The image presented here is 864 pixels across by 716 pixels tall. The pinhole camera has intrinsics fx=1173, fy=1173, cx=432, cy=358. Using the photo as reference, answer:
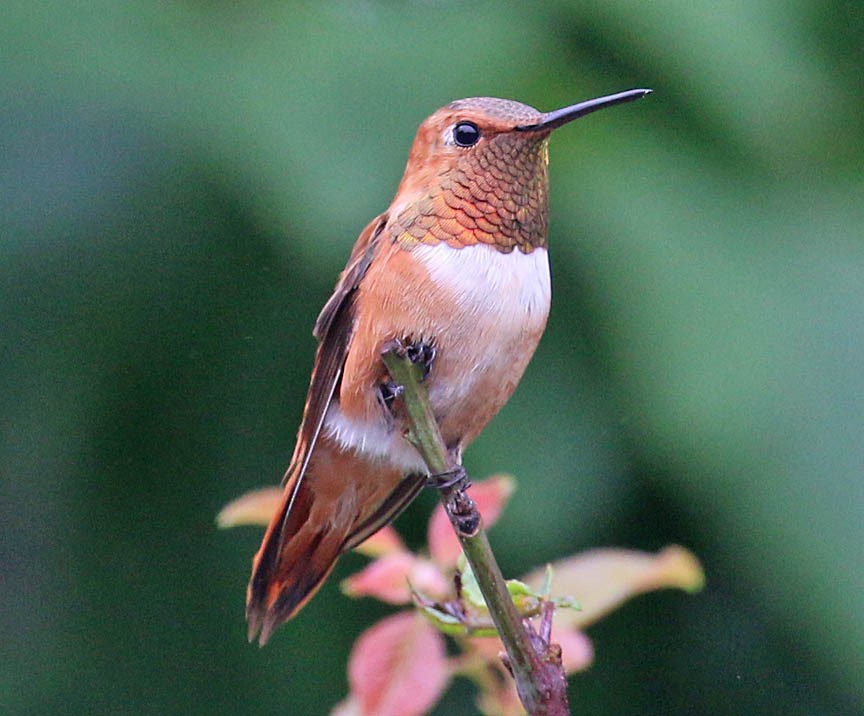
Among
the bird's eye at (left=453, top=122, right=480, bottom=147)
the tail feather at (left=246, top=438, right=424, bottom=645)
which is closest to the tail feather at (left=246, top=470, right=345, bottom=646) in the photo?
the tail feather at (left=246, top=438, right=424, bottom=645)

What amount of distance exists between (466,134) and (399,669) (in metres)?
0.52

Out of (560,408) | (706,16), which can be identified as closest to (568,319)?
(560,408)

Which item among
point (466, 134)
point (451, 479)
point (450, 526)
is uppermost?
point (466, 134)

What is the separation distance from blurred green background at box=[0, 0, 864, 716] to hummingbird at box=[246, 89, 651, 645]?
1.47 feet

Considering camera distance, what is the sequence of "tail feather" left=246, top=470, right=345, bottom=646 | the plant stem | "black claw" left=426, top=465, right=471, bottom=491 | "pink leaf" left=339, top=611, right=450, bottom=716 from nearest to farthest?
1. the plant stem
2. "black claw" left=426, top=465, right=471, bottom=491
3. "pink leaf" left=339, top=611, right=450, bottom=716
4. "tail feather" left=246, top=470, right=345, bottom=646

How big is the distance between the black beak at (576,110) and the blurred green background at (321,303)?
61 centimetres

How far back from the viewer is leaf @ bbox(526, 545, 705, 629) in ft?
3.65

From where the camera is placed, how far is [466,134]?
114 centimetres

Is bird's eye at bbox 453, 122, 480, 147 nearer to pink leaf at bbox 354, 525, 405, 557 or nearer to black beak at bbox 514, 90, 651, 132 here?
black beak at bbox 514, 90, 651, 132

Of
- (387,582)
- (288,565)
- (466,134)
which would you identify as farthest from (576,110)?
(288,565)

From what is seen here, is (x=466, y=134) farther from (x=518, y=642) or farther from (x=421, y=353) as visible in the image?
(x=518, y=642)

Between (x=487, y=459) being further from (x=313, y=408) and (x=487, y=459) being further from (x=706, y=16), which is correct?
(x=706, y=16)

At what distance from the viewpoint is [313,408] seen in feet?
4.10

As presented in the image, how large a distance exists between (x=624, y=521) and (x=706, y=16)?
0.78m
